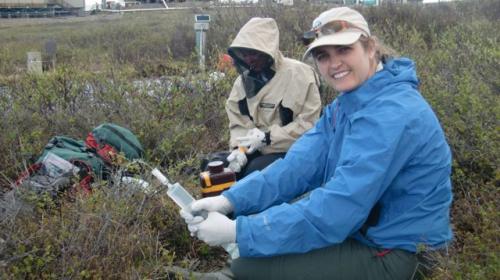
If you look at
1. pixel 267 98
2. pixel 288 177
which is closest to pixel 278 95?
pixel 267 98

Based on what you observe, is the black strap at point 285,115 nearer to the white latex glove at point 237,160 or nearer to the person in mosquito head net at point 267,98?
the person in mosquito head net at point 267,98

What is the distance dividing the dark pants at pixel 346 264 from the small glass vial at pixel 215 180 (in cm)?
83

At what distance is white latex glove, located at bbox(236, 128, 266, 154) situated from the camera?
3856mm

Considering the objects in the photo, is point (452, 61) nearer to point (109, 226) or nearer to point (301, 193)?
point (301, 193)

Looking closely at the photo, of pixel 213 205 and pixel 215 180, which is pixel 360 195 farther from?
pixel 215 180

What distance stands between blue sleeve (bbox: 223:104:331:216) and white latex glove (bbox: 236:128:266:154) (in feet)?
3.84

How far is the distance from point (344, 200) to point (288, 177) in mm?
601

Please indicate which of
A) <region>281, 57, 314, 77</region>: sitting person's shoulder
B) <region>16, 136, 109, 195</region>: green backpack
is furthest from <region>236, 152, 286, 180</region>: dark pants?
<region>16, 136, 109, 195</region>: green backpack

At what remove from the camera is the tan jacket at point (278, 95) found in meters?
3.85

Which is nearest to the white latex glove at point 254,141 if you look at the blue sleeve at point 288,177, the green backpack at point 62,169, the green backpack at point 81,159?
the green backpack at point 81,159

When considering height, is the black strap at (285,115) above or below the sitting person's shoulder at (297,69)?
below

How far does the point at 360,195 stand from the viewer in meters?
2.07

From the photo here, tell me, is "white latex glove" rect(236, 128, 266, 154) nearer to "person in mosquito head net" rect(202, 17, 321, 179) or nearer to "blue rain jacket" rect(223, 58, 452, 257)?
"person in mosquito head net" rect(202, 17, 321, 179)

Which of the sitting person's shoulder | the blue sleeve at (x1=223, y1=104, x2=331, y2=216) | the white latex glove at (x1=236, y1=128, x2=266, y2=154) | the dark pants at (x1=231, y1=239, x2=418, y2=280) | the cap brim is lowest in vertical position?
the dark pants at (x1=231, y1=239, x2=418, y2=280)
